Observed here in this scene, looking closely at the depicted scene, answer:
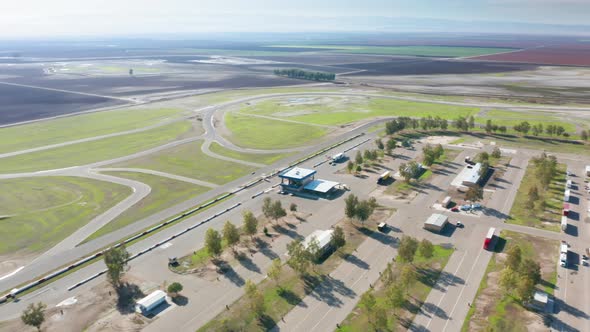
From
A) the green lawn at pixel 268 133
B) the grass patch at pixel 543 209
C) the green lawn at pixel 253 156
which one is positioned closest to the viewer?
the grass patch at pixel 543 209

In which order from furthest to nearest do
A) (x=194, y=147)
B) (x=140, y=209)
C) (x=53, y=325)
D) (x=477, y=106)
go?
(x=477, y=106) < (x=194, y=147) < (x=140, y=209) < (x=53, y=325)

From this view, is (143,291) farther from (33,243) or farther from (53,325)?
(33,243)

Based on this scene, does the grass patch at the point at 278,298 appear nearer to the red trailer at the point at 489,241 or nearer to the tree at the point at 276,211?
the tree at the point at 276,211

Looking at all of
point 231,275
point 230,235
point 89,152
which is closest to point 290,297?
point 231,275

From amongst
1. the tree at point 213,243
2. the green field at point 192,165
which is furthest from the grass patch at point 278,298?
the green field at point 192,165

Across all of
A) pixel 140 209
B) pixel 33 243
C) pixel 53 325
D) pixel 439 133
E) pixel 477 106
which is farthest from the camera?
pixel 477 106

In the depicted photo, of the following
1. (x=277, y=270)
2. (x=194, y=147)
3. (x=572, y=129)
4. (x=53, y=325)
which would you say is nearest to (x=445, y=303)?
(x=277, y=270)

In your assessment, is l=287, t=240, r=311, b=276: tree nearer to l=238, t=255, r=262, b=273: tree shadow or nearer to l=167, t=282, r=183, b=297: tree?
l=238, t=255, r=262, b=273: tree shadow
